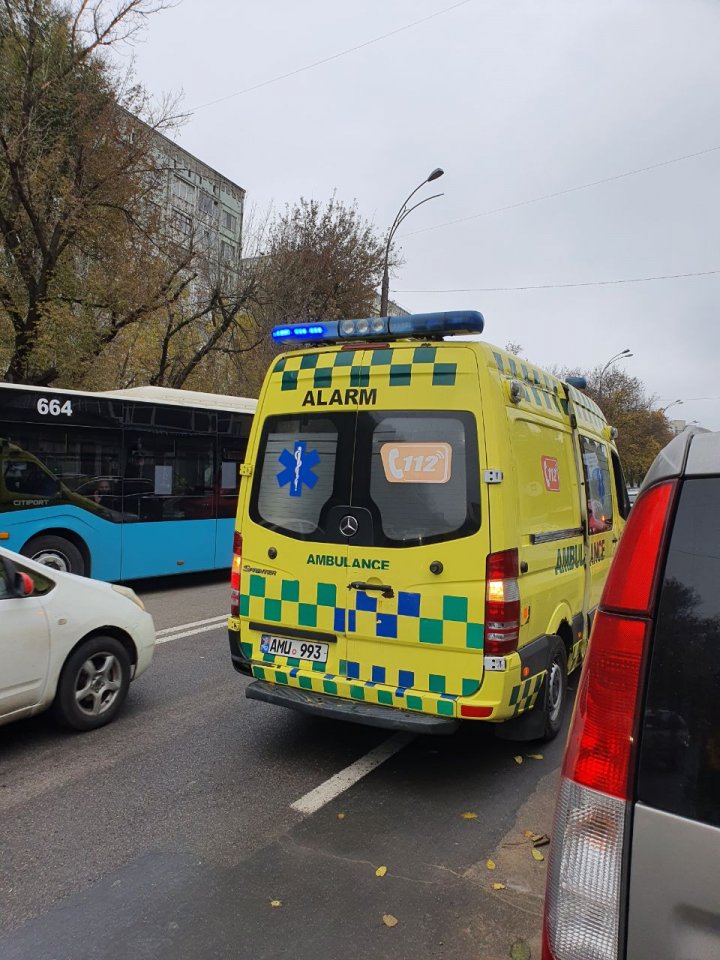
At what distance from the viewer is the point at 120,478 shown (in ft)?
32.4

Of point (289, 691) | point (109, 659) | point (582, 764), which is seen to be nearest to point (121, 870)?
point (289, 691)

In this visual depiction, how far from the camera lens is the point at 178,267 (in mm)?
18438

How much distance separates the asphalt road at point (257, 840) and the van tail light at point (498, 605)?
880 millimetres

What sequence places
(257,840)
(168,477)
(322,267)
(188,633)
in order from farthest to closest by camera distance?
(322,267) → (168,477) → (188,633) → (257,840)

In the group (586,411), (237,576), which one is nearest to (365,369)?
(237,576)

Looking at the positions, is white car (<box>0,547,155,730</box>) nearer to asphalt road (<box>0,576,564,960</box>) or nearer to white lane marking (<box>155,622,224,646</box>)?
asphalt road (<box>0,576,564,960</box>)

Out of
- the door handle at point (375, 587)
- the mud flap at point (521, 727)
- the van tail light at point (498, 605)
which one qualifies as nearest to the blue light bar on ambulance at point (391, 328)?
the van tail light at point (498, 605)

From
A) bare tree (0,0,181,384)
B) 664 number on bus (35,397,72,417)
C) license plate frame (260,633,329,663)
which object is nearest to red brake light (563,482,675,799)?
license plate frame (260,633,329,663)

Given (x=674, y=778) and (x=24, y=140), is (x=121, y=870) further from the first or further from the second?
(x=24, y=140)

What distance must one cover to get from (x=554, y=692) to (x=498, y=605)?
1.34 m

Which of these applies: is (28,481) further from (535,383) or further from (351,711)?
(535,383)

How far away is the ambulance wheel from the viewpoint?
4.57 metres

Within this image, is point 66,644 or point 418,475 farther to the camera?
point 66,644

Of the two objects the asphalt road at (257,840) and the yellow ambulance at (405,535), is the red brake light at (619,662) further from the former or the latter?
the yellow ambulance at (405,535)
